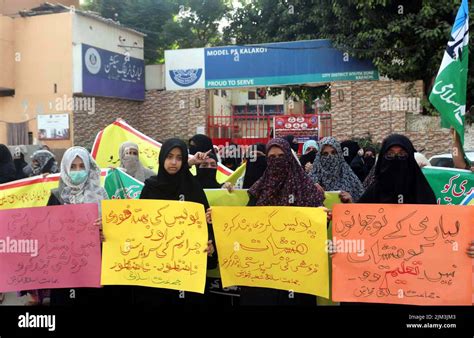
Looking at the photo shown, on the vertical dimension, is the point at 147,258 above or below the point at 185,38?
below

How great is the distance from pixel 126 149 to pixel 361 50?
10.3 m

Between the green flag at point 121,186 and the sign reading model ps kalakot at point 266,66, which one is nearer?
the green flag at point 121,186

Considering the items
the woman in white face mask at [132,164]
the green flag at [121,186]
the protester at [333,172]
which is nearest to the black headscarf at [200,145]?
the woman in white face mask at [132,164]

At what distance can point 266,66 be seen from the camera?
15.4m

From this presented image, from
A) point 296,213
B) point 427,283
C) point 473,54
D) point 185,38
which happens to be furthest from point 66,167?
point 185,38

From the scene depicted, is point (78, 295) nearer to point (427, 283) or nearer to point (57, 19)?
point (427, 283)

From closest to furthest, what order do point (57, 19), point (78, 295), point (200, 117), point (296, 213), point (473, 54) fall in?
point (296, 213) → point (78, 295) → point (473, 54) → point (57, 19) → point (200, 117)

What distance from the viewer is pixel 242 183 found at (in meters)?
4.55

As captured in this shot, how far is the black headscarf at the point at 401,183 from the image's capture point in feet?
9.68

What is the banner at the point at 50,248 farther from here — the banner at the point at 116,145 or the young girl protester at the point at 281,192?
the banner at the point at 116,145

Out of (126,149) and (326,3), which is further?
(326,3)

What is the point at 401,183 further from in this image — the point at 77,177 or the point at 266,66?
the point at 266,66

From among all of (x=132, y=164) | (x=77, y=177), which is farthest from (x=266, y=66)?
(x=77, y=177)

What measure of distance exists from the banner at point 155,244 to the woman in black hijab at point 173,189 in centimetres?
9
